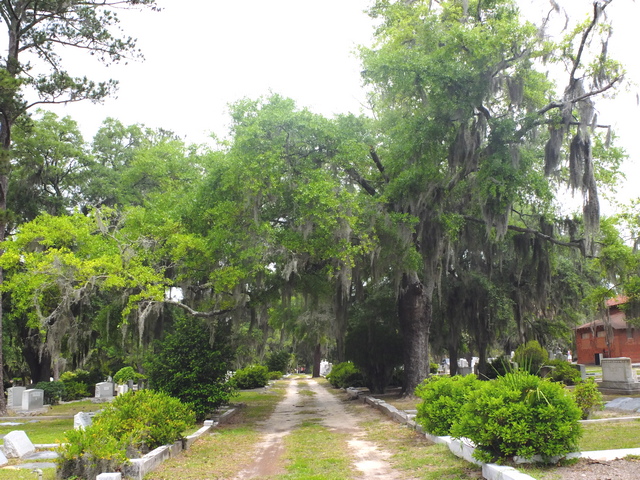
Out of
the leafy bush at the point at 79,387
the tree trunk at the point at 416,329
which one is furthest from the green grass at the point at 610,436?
the leafy bush at the point at 79,387

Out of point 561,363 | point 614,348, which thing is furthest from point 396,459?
point 614,348

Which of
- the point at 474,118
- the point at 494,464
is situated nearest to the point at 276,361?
the point at 474,118

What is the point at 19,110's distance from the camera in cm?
1834

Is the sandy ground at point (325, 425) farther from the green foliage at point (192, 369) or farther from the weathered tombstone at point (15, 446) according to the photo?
the weathered tombstone at point (15, 446)

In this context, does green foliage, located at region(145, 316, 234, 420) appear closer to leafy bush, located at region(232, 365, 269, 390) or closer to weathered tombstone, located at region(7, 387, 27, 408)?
weathered tombstone, located at region(7, 387, 27, 408)

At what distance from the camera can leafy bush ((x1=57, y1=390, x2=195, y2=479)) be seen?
7043mm

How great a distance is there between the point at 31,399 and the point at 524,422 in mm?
18557

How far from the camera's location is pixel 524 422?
662 cm

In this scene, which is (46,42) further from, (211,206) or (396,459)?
(396,459)

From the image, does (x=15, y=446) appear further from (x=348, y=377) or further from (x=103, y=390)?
(x=348, y=377)

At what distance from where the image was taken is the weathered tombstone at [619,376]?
63.6 ft

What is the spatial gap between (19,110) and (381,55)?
12.2 meters

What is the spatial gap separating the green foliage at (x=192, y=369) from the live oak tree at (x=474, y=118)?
6.31m

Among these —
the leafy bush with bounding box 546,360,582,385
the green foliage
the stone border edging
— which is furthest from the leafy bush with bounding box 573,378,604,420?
the leafy bush with bounding box 546,360,582,385
